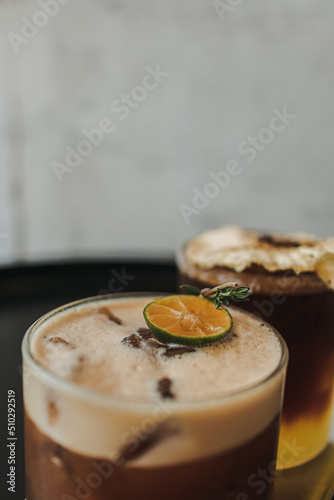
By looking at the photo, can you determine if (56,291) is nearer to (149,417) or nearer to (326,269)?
(326,269)

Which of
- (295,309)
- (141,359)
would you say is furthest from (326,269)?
(141,359)

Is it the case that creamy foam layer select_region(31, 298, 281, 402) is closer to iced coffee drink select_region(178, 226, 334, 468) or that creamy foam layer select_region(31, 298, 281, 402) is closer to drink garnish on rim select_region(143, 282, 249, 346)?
drink garnish on rim select_region(143, 282, 249, 346)

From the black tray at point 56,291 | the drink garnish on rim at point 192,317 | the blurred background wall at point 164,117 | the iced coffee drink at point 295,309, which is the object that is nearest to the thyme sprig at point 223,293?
the drink garnish on rim at point 192,317

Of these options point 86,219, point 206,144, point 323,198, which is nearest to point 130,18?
point 206,144

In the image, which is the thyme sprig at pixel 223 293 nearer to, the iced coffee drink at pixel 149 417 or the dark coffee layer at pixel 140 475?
the iced coffee drink at pixel 149 417

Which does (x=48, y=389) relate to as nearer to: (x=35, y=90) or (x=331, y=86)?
(x=331, y=86)

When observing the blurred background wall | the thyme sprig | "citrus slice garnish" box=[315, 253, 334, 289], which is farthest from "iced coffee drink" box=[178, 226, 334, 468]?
the blurred background wall
